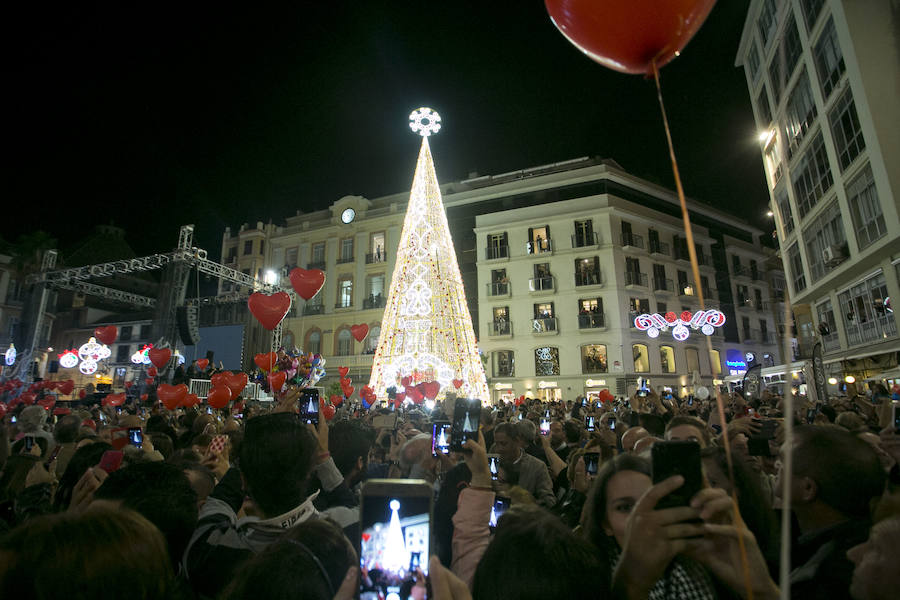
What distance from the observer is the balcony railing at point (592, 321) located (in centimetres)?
2739

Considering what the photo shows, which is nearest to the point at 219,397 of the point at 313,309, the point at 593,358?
the point at 593,358

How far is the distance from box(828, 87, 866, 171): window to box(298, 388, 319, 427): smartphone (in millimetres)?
18747

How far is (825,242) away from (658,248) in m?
11.1

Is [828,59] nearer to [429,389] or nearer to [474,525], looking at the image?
[429,389]

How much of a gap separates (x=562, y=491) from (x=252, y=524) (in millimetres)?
2945

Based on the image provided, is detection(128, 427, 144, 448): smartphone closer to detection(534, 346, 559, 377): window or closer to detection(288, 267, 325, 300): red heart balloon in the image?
detection(288, 267, 325, 300): red heart balloon

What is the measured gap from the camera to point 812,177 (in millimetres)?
19406

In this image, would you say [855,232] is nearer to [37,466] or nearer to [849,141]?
[849,141]

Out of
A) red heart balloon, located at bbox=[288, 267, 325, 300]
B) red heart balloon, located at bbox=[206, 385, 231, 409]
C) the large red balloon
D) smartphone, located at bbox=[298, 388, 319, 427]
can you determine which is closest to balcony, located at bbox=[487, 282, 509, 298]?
red heart balloon, located at bbox=[288, 267, 325, 300]

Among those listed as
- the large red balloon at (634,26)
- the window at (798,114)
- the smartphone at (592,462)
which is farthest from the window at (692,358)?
the large red balloon at (634,26)

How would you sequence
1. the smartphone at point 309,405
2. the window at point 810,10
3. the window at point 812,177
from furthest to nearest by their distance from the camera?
1. the window at point 812,177
2. the window at point 810,10
3. the smartphone at point 309,405

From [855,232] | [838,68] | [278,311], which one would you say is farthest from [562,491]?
[838,68]

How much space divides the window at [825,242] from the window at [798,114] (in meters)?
3.46

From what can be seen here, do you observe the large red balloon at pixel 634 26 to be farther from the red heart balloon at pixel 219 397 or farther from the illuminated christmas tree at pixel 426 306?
the illuminated christmas tree at pixel 426 306
